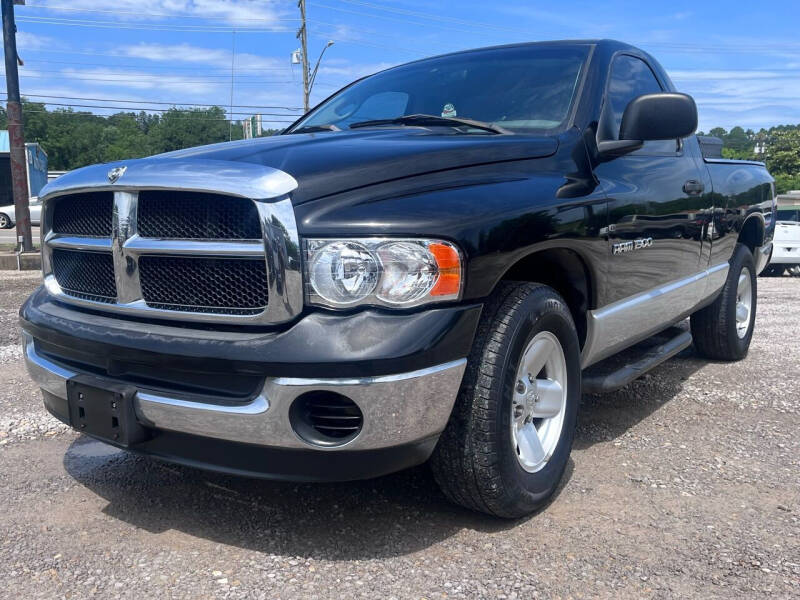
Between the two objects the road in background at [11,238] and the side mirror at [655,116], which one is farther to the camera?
the road in background at [11,238]

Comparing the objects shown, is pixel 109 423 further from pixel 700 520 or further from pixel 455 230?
pixel 700 520

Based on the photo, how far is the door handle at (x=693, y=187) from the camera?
4.16m

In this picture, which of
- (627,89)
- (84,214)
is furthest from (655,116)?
(84,214)

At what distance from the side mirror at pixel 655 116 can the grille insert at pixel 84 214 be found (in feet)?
7.43

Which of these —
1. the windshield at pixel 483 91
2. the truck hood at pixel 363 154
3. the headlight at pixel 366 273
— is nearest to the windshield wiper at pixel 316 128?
the windshield at pixel 483 91

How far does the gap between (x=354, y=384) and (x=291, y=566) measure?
0.71m

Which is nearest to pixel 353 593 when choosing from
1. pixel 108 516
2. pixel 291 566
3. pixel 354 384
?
pixel 291 566

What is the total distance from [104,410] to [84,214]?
31.2 inches

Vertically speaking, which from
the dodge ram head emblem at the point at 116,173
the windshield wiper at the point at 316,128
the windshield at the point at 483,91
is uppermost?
the windshield at the point at 483,91

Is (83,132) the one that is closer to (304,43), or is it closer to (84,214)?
(304,43)

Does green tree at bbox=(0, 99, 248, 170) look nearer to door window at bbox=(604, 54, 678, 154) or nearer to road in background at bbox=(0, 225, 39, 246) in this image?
road in background at bbox=(0, 225, 39, 246)

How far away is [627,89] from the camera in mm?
4031

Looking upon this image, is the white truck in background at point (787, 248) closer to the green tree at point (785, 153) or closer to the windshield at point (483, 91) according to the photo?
the windshield at point (483, 91)

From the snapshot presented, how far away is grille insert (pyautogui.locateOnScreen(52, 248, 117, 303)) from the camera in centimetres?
274
